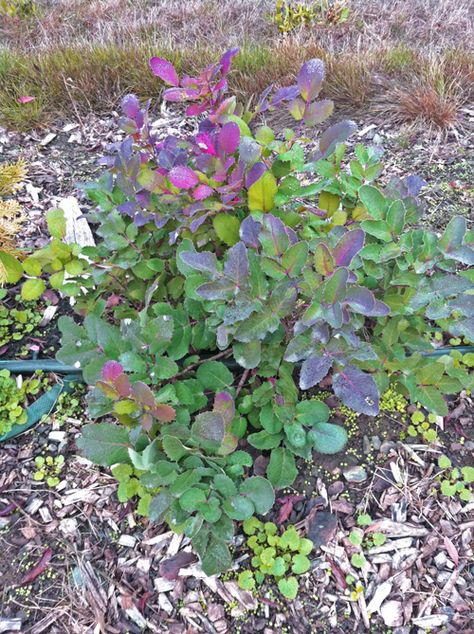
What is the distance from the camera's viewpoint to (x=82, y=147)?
122 inches

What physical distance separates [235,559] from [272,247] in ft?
2.93

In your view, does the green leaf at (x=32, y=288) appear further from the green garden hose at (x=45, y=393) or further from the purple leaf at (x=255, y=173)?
the purple leaf at (x=255, y=173)

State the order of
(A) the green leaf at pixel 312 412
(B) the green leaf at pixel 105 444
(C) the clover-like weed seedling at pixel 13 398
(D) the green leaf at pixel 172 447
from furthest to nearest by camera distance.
A: (C) the clover-like weed seedling at pixel 13 398, (A) the green leaf at pixel 312 412, (B) the green leaf at pixel 105 444, (D) the green leaf at pixel 172 447

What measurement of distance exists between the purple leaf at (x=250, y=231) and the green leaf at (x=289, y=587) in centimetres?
91

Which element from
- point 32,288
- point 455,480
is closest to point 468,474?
point 455,480

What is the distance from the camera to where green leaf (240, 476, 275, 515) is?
4.60 feet

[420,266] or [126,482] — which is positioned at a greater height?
[420,266]

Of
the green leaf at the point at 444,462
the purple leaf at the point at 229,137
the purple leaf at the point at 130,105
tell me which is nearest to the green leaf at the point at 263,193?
the purple leaf at the point at 229,137

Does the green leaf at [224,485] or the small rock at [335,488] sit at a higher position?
the green leaf at [224,485]

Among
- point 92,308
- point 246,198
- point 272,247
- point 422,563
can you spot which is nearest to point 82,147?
point 92,308

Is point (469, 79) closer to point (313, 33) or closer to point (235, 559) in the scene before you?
point (313, 33)

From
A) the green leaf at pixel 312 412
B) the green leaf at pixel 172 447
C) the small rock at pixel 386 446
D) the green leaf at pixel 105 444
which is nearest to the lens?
the green leaf at pixel 172 447

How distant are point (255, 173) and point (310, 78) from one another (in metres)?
0.31

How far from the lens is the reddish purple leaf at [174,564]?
5.12ft
